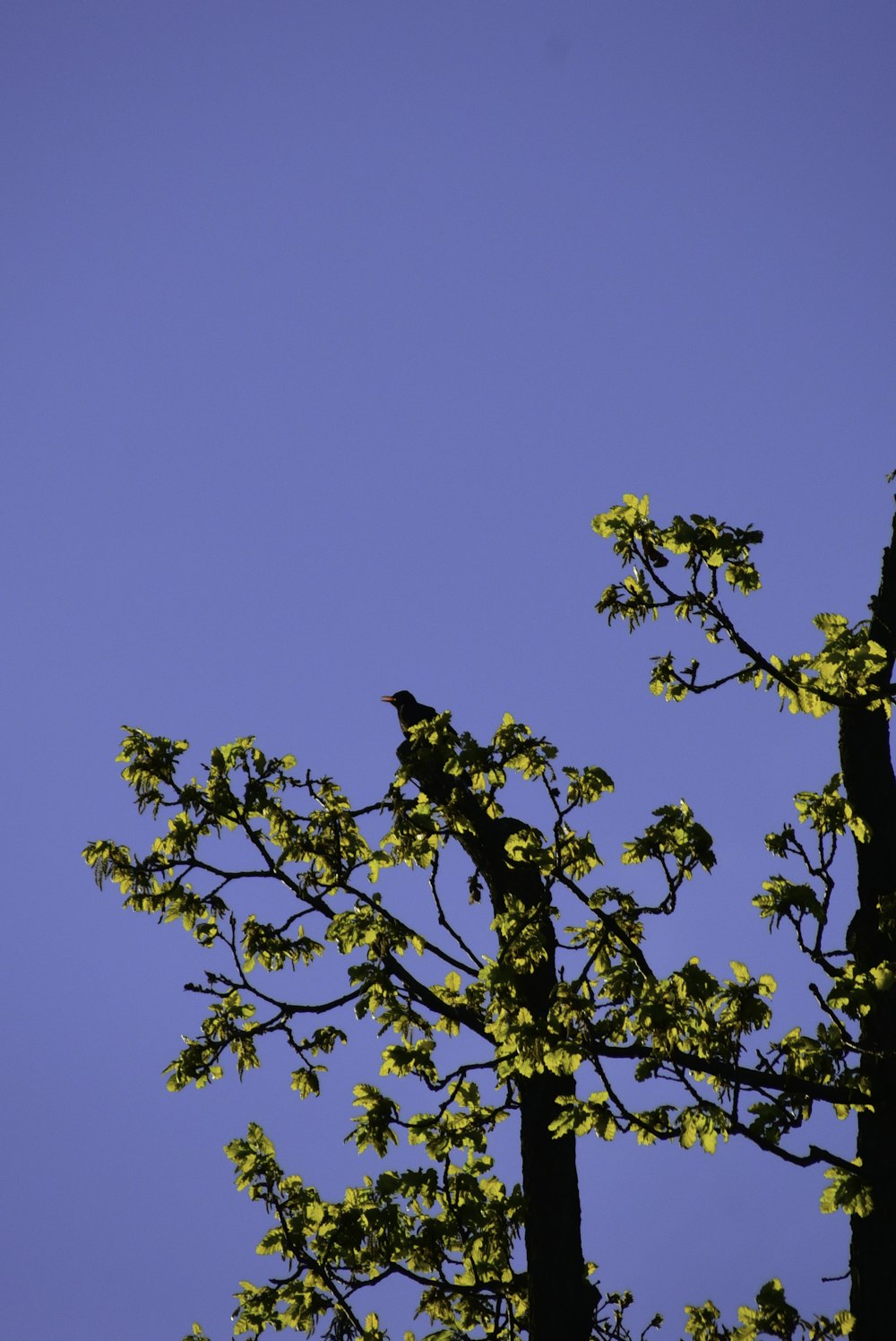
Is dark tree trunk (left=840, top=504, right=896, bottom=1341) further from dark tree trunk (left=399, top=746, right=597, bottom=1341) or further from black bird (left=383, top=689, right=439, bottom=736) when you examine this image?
black bird (left=383, top=689, right=439, bottom=736)

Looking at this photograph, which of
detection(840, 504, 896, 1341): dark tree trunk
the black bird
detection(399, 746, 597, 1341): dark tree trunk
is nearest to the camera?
detection(840, 504, 896, 1341): dark tree trunk

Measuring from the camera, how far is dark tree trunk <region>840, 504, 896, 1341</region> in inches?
320

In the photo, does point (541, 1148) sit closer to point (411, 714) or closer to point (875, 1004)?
point (875, 1004)

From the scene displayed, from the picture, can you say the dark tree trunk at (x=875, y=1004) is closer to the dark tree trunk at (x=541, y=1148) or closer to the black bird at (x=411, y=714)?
the dark tree trunk at (x=541, y=1148)

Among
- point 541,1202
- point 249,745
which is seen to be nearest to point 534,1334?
point 541,1202

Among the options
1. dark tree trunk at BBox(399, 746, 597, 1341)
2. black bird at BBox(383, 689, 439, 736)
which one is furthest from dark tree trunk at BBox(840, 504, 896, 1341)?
black bird at BBox(383, 689, 439, 736)

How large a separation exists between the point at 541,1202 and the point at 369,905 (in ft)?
9.01

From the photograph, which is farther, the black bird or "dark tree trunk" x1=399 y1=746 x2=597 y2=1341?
the black bird

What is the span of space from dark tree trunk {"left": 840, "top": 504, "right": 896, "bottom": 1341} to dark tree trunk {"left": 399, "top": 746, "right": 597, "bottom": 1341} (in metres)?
2.22

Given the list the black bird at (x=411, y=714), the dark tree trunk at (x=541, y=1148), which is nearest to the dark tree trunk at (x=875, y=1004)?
the dark tree trunk at (x=541, y=1148)

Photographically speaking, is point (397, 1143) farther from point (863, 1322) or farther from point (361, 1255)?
point (863, 1322)

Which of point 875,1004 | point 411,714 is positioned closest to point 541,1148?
point 875,1004

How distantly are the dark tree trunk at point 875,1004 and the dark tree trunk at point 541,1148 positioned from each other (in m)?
2.22

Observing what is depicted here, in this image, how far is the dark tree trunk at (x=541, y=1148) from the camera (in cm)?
938
